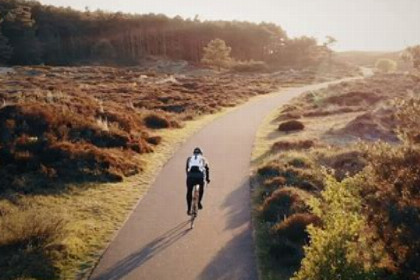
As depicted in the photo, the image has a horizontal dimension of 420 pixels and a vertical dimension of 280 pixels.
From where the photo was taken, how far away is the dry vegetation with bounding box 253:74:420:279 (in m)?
6.65

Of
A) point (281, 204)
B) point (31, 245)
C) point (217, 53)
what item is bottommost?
point (31, 245)

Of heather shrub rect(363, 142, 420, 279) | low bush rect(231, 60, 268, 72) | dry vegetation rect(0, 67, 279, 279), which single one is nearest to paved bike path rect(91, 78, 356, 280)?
dry vegetation rect(0, 67, 279, 279)

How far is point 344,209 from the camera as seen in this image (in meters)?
8.09

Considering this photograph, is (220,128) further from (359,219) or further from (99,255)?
(359,219)

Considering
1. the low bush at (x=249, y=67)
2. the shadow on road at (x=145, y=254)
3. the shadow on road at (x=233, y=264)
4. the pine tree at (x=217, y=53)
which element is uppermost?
the pine tree at (x=217, y=53)

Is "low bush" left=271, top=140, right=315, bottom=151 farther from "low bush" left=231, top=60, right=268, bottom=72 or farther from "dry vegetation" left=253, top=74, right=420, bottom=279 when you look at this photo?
"low bush" left=231, top=60, right=268, bottom=72

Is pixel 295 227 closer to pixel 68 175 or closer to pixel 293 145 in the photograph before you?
pixel 68 175

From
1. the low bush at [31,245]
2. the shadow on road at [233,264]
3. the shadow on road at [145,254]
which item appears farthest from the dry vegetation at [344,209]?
the low bush at [31,245]

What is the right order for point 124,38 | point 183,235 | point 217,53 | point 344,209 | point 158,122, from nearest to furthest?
point 344,209 < point 183,235 < point 158,122 < point 217,53 < point 124,38

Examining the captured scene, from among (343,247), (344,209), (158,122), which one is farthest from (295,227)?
(158,122)

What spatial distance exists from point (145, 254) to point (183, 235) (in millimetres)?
1520

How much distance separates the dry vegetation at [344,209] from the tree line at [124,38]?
91.9 m

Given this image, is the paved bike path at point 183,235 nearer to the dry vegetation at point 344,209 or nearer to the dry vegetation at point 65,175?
the dry vegetation at point 344,209

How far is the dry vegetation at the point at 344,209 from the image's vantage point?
21.8 ft
